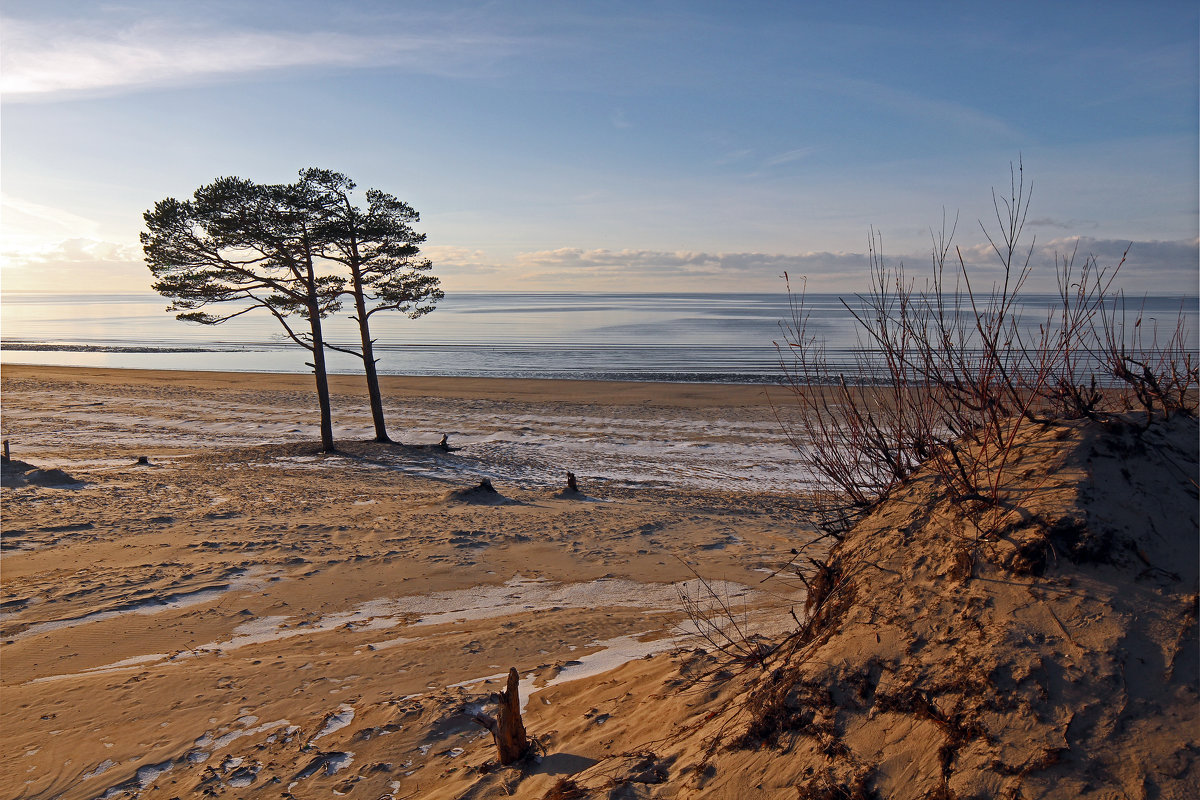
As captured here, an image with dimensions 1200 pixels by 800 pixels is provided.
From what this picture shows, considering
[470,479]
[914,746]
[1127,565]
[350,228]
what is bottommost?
[470,479]

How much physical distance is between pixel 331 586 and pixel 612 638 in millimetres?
3501

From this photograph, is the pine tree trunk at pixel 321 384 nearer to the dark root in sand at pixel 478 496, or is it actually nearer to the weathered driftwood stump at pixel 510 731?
the dark root in sand at pixel 478 496

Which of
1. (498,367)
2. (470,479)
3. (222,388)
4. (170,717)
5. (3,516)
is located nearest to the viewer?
(170,717)

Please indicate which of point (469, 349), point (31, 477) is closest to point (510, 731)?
point (31, 477)

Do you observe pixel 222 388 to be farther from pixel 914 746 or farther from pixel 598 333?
pixel 598 333

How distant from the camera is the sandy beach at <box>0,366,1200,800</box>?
10.5 ft

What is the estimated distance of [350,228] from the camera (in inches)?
688

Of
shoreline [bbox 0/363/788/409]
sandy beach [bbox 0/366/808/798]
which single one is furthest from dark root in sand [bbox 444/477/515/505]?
shoreline [bbox 0/363/788/409]

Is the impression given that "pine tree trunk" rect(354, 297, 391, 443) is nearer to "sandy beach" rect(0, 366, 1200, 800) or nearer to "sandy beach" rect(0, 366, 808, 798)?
"sandy beach" rect(0, 366, 808, 798)

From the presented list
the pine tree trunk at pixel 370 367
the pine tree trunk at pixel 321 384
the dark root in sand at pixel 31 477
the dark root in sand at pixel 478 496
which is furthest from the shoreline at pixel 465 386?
the dark root in sand at pixel 31 477

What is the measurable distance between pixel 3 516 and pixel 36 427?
1245 centimetres

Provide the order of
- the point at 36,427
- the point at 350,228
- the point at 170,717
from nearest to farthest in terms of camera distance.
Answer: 1. the point at 170,717
2. the point at 350,228
3. the point at 36,427

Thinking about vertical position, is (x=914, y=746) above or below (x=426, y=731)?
above

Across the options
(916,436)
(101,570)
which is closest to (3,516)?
(101,570)
